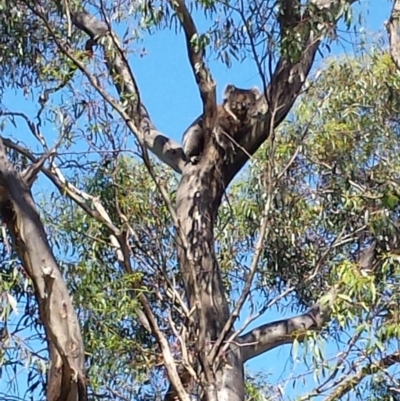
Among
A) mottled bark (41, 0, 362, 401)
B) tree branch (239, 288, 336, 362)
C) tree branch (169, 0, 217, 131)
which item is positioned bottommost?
tree branch (239, 288, 336, 362)

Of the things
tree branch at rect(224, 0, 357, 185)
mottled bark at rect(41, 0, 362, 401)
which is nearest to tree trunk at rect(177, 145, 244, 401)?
mottled bark at rect(41, 0, 362, 401)

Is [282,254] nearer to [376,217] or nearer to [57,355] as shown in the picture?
[376,217]

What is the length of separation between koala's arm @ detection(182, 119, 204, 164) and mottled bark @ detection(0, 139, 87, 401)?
4.52 ft

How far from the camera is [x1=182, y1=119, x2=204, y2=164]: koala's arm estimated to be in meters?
4.79

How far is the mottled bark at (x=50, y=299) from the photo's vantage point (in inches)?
131

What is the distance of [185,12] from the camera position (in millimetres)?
4590

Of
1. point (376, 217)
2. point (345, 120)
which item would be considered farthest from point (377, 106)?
point (376, 217)

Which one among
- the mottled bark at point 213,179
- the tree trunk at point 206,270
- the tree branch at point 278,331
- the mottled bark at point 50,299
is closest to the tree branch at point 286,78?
the mottled bark at point 213,179

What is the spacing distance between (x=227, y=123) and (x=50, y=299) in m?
1.73

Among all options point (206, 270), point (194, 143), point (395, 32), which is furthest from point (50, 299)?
point (395, 32)

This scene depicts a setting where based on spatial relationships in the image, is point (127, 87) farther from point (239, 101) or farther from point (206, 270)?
point (206, 270)

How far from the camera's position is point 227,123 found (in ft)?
15.6

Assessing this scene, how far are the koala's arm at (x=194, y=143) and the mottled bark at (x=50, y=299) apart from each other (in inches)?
54.2

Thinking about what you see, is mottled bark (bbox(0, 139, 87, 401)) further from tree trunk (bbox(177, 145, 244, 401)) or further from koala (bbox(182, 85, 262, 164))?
koala (bbox(182, 85, 262, 164))
